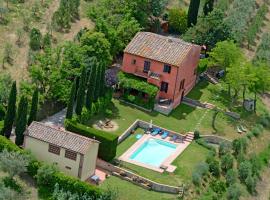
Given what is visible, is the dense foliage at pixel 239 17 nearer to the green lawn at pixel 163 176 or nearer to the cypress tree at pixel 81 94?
the green lawn at pixel 163 176

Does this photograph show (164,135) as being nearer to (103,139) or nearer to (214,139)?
(214,139)

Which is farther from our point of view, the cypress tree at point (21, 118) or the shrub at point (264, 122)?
the shrub at point (264, 122)

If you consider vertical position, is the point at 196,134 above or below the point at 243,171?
above

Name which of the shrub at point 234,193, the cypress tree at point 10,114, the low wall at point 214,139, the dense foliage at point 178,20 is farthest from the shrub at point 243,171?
the dense foliage at point 178,20

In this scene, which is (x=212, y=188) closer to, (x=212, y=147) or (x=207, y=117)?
(x=212, y=147)

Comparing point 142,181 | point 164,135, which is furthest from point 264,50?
point 142,181
